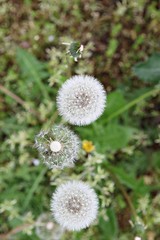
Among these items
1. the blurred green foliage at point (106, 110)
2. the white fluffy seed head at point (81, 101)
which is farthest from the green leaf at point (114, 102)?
the white fluffy seed head at point (81, 101)

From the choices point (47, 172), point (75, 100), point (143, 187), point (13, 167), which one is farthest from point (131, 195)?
point (75, 100)

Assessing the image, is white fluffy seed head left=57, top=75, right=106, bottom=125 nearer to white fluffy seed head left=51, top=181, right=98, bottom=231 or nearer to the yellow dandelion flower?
white fluffy seed head left=51, top=181, right=98, bottom=231

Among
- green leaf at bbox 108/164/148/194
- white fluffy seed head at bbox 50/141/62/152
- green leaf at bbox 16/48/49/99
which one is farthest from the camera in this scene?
green leaf at bbox 16/48/49/99

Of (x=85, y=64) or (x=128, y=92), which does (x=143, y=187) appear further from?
(x=85, y=64)

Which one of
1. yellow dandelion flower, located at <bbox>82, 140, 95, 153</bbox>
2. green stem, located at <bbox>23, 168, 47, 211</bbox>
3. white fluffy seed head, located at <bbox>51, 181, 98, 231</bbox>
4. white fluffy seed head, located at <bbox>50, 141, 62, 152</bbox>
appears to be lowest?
white fluffy seed head, located at <bbox>51, 181, 98, 231</bbox>

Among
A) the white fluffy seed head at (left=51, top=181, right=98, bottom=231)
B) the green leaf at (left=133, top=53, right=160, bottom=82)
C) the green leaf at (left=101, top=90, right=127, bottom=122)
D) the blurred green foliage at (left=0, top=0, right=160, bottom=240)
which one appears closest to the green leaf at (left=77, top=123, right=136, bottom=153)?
the blurred green foliage at (left=0, top=0, right=160, bottom=240)

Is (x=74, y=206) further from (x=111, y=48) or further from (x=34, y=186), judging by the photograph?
(x=111, y=48)

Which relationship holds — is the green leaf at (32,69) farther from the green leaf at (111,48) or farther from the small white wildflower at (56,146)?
the small white wildflower at (56,146)
